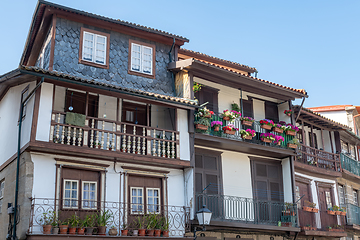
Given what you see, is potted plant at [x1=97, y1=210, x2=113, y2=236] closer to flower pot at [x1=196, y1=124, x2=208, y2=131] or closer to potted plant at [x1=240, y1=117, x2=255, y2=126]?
flower pot at [x1=196, y1=124, x2=208, y2=131]

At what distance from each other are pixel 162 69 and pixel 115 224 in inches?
278

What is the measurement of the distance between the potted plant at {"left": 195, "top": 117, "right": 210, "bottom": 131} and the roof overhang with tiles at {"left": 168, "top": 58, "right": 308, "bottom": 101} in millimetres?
2025

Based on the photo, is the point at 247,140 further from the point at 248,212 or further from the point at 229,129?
the point at 248,212

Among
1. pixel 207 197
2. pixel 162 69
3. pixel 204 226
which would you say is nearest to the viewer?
pixel 204 226

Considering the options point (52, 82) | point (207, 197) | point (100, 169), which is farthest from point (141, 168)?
point (52, 82)

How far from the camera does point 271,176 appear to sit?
2070 centimetres

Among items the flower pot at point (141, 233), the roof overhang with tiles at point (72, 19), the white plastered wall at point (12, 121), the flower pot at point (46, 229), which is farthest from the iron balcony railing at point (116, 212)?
the roof overhang with tiles at point (72, 19)

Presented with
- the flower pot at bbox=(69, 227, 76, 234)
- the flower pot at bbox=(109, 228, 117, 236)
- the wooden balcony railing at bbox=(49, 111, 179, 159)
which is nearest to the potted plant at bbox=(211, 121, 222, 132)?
the wooden balcony railing at bbox=(49, 111, 179, 159)

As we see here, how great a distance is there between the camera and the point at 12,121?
17.2 metres

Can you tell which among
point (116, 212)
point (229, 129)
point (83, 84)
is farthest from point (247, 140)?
point (83, 84)

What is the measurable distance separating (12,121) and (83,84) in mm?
4036

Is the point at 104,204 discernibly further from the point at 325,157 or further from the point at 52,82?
the point at 325,157

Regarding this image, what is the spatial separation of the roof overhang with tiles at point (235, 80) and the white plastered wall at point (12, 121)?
6.12 metres

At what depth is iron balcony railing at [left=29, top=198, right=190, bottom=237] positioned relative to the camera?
13.8 meters
